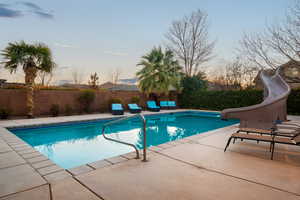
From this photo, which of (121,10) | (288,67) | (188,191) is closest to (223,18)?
(288,67)

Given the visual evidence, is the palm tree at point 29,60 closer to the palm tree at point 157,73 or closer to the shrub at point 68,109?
the shrub at point 68,109

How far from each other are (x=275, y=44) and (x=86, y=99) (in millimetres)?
12627

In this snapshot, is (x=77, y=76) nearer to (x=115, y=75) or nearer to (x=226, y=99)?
(x=115, y=75)

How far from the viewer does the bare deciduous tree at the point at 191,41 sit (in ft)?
57.7

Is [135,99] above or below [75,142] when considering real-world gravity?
above

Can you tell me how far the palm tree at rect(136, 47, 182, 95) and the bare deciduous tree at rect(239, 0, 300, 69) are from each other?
231 inches

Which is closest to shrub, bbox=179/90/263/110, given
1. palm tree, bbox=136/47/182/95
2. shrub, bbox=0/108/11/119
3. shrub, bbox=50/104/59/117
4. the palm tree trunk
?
palm tree, bbox=136/47/182/95

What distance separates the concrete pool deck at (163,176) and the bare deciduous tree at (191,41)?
52.9 ft

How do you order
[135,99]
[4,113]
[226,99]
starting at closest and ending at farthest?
[4,113], [135,99], [226,99]

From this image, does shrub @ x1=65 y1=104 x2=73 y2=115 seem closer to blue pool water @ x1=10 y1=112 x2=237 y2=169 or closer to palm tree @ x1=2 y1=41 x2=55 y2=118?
palm tree @ x1=2 y1=41 x2=55 y2=118

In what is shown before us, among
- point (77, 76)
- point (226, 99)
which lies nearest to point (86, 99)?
point (226, 99)

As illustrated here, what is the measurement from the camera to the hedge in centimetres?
1096

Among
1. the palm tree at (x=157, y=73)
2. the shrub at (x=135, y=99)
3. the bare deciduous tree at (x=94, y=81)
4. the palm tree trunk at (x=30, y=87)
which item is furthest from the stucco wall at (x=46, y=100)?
the bare deciduous tree at (x=94, y=81)

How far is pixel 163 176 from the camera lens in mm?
2414
